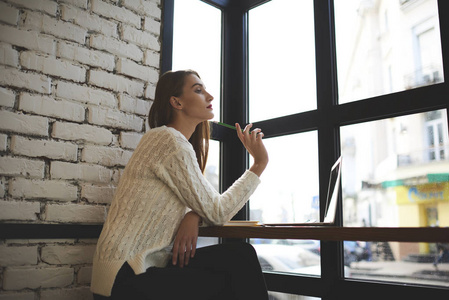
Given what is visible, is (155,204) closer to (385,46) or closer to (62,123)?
(62,123)

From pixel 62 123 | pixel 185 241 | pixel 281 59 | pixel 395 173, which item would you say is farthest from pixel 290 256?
pixel 62 123

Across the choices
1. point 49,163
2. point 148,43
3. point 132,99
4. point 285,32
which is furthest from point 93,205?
point 285,32

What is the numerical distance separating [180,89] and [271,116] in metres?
0.71

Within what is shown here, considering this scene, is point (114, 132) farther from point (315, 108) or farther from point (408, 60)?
point (408, 60)

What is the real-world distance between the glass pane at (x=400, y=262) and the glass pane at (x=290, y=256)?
18 cm

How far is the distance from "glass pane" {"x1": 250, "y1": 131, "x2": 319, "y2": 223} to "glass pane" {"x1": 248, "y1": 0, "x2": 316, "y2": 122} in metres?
0.18

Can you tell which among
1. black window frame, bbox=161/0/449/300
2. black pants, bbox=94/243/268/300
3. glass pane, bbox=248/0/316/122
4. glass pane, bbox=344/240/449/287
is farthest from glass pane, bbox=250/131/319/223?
black pants, bbox=94/243/268/300

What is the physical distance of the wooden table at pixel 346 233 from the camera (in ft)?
3.05

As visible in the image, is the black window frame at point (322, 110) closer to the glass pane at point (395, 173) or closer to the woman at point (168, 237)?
the glass pane at point (395, 173)

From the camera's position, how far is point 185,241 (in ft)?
4.62

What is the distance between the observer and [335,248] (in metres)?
1.94

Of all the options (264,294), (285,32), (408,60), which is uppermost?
(285,32)

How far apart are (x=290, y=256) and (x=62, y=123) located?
1.27 meters

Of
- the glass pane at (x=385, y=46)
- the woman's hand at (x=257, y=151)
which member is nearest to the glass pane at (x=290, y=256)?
the woman's hand at (x=257, y=151)
